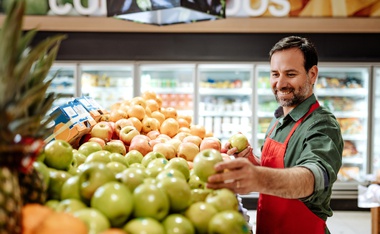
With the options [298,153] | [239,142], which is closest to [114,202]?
[298,153]

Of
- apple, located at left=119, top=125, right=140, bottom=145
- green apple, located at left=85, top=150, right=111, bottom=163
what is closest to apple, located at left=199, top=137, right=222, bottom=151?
apple, located at left=119, top=125, right=140, bottom=145

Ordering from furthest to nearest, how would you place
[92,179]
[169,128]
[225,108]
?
[225,108] → [169,128] → [92,179]

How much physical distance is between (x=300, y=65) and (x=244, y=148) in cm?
62

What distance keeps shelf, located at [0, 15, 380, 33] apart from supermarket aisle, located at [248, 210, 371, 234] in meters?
2.56

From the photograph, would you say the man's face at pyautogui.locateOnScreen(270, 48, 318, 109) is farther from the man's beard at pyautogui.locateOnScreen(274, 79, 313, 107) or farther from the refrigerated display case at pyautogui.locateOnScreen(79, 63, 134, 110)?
the refrigerated display case at pyautogui.locateOnScreen(79, 63, 134, 110)

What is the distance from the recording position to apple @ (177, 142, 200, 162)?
228 centimetres

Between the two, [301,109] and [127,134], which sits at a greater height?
[301,109]

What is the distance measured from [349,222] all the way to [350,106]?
1.72m

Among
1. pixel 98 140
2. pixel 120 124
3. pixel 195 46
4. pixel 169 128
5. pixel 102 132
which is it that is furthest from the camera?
pixel 195 46

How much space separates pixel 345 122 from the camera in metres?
5.75

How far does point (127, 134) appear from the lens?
2.53m

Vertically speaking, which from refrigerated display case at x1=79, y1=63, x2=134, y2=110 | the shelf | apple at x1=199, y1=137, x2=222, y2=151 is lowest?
apple at x1=199, y1=137, x2=222, y2=151

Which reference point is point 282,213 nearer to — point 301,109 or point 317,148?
point 317,148

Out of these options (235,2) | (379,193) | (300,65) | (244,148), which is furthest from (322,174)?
(235,2)
